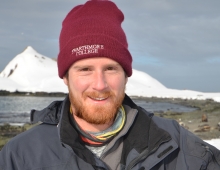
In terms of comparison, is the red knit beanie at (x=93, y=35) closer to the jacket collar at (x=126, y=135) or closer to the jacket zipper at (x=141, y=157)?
the jacket collar at (x=126, y=135)

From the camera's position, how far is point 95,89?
198cm

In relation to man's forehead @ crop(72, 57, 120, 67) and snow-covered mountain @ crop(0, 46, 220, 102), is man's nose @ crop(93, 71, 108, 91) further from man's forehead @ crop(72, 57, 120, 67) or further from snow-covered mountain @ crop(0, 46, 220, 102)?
snow-covered mountain @ crop(0, 46, 220, 102)

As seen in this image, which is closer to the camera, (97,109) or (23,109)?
(97,109)

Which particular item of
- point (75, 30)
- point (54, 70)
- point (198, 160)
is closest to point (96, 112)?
point (75, 30)

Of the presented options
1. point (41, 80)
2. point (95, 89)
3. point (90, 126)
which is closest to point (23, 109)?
point (90, 126)

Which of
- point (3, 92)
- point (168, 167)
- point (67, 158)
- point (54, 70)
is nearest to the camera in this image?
point (67, 158)

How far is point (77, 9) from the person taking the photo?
2.20 meters

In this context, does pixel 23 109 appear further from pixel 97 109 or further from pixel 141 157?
pixel 141 157

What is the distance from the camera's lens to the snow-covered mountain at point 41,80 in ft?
173

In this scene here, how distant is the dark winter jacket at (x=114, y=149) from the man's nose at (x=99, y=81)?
0.29 meters

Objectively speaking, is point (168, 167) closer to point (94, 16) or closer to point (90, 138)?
point (90, 138)

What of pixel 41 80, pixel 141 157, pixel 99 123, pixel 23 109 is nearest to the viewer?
pixel 141 157

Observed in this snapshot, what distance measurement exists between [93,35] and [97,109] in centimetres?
48

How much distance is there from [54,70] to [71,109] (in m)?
67.7
